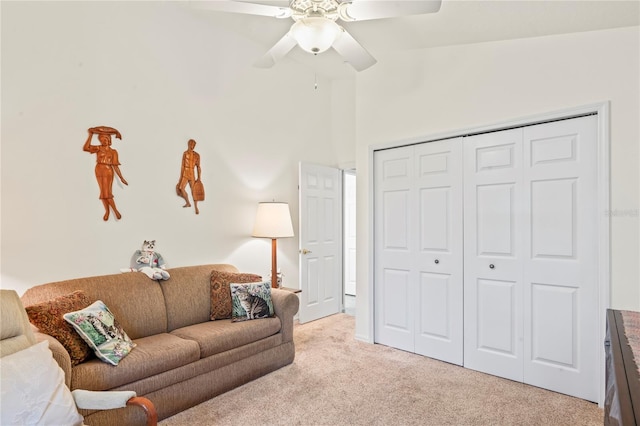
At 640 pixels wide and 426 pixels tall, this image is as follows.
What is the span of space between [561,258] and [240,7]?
2.72 metres

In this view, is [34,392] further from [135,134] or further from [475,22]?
[475,22]

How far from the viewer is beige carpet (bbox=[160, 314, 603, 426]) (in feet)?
7.65

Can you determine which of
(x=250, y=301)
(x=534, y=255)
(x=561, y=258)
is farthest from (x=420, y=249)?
(x=250, y=301)

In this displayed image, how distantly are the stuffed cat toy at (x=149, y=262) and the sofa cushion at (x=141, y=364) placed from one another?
19.4 inches

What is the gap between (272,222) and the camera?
3.88 metres

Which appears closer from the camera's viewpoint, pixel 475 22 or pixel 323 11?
pixel 323 11

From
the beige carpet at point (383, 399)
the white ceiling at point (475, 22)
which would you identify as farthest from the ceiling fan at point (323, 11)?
the beige carpet at point (383, 399)

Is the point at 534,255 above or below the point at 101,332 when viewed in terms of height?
above

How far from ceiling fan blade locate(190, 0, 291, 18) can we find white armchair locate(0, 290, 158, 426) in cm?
177

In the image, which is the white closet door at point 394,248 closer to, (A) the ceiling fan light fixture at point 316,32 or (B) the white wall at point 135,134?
(B) the white wall at point 135,134

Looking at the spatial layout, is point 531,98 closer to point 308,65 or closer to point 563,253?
point 563,253

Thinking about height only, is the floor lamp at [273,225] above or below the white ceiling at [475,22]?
below

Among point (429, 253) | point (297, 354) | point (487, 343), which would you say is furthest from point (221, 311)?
point (487, 343)

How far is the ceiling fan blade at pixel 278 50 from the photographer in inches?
92.4
